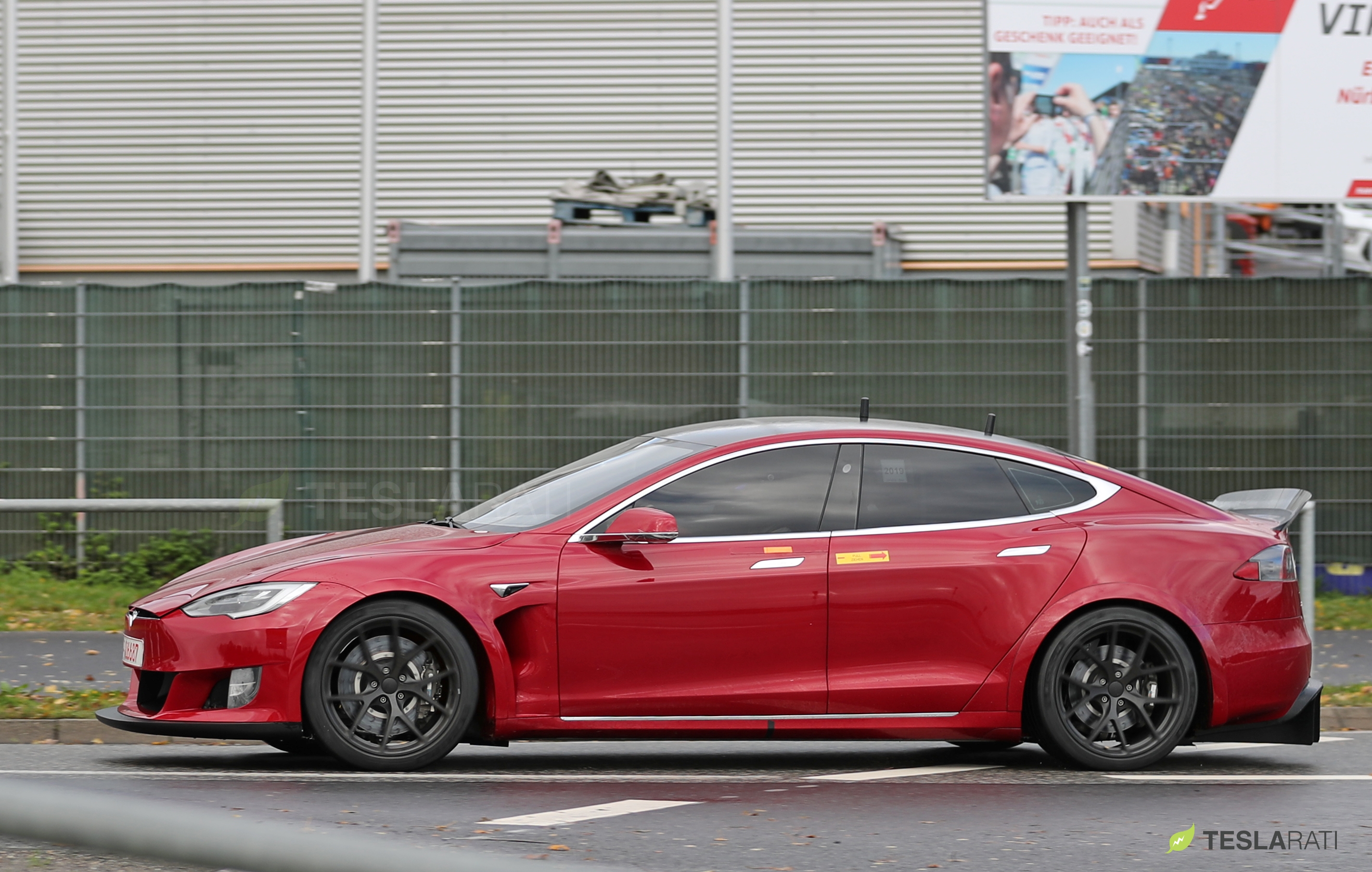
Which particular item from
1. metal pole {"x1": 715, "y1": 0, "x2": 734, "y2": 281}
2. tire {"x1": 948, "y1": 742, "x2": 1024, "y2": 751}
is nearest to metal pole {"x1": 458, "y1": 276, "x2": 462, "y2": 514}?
metal pole {"x1": 715, "y1": 0, "x2": 734, "y2": 281}

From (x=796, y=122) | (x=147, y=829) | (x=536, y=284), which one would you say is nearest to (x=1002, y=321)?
(x=536, y=284)

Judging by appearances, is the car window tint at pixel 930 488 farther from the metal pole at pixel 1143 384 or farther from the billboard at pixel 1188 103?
the metal pole at pixel 1143 384

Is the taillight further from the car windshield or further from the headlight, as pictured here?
the headlight

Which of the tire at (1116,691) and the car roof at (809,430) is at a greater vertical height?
the car roof at (809,430)

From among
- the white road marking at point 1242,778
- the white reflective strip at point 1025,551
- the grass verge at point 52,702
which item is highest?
the white reflective strip at point 1025,551

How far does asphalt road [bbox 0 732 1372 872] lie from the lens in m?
5.04

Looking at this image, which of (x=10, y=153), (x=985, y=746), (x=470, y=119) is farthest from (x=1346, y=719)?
(x=10, y=153)

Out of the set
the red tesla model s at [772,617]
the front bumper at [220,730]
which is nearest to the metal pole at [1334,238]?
the red tesla model s at [772,617]

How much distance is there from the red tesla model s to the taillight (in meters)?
0.01

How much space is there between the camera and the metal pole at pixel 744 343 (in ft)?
40.7

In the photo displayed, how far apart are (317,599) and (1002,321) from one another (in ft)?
24.5

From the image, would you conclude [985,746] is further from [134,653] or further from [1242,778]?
[134,653]

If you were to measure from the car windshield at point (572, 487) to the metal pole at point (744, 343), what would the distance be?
5132 mm

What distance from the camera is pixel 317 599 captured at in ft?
20.0
